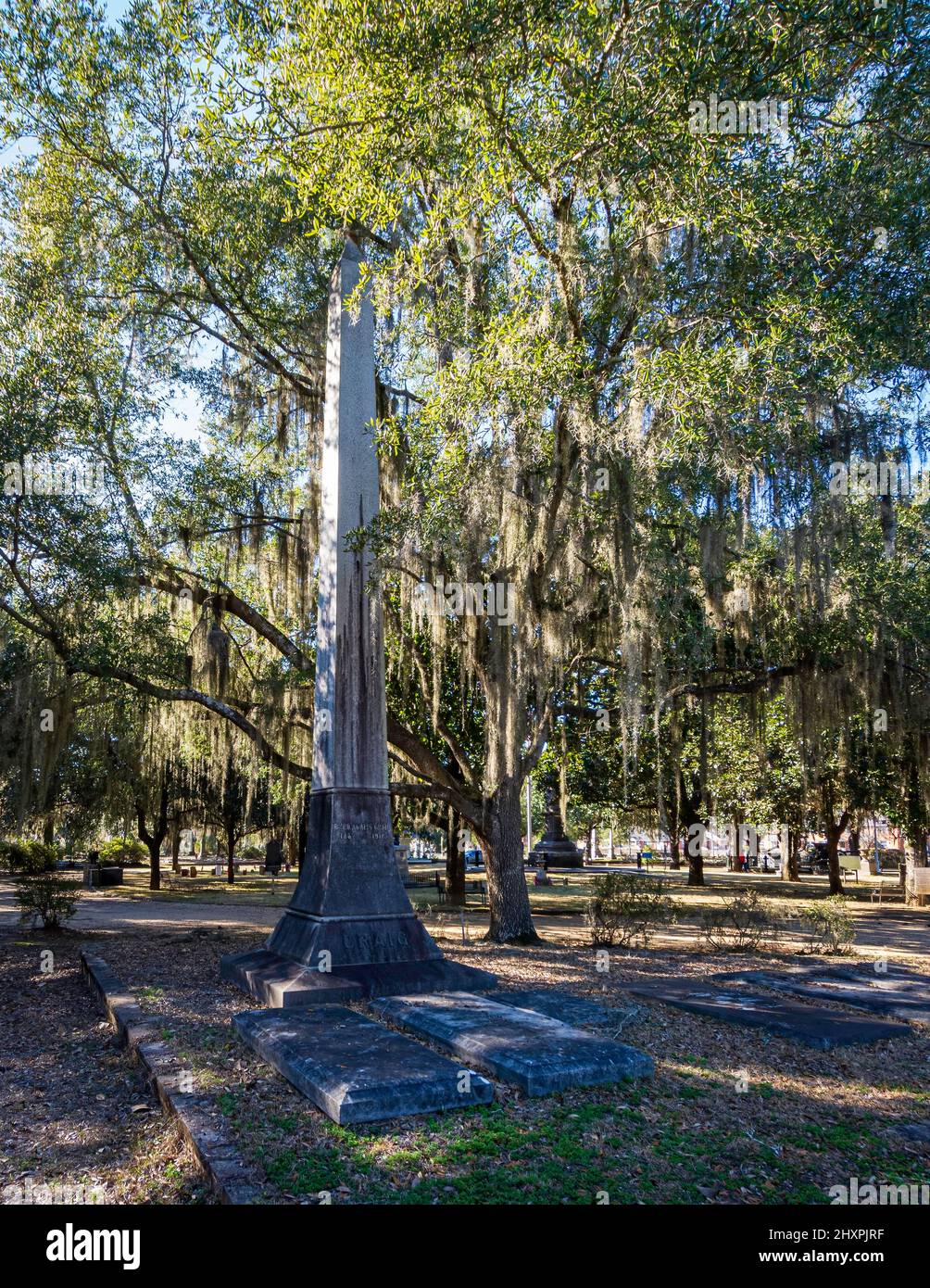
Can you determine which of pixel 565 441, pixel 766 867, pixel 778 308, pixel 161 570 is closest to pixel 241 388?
pixel 161 570

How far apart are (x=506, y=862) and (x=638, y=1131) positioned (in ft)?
23.7

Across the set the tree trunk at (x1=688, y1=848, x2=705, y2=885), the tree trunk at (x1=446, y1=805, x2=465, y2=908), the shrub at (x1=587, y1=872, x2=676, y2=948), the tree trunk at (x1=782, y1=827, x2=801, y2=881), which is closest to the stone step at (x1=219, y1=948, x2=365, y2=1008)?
the shrub at (x1=587, y1=872, x2=676, y2=948)

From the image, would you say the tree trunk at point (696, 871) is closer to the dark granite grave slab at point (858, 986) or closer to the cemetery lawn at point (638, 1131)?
the dark granite grave slab at point (858, 986)

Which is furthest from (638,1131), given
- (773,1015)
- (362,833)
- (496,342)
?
(496,342)

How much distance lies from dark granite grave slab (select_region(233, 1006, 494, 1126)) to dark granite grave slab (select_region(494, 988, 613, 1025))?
4.07ft

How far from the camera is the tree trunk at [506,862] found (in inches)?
427

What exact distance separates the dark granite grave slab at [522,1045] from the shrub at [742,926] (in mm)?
5952

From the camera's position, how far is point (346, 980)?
646cm

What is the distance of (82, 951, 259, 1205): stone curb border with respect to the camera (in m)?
3.12

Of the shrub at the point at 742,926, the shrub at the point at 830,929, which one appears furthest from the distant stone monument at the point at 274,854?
the shrub at the point at 830,929

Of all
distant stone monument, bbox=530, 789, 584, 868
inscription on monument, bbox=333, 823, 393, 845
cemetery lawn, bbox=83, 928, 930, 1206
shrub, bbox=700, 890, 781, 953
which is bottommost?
distant stone monument, bbox=530, 789, 584, 868

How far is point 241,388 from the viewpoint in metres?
12.4

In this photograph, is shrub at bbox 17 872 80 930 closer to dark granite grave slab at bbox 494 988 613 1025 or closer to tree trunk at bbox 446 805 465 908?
dark granite grave slab at bbox 494 988 613 1025
